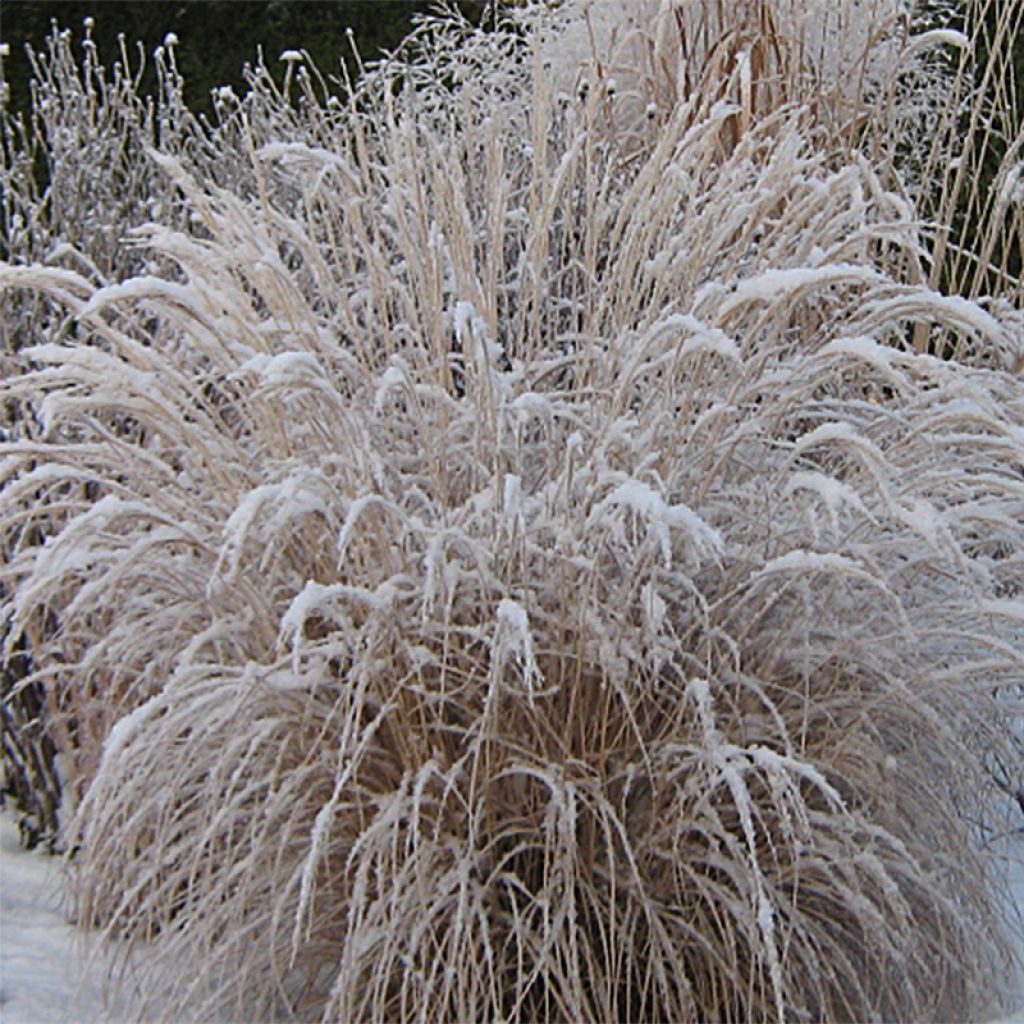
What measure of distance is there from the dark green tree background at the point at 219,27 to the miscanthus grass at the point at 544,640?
17.8 feet

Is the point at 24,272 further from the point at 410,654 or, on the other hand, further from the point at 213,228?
the point at 410,654

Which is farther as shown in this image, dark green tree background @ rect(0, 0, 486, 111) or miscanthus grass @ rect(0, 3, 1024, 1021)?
dark green tree background @ rect(0, 0, 486, 111)

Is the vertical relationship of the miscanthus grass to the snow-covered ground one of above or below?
above

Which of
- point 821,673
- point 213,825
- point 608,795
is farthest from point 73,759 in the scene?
point 821,673

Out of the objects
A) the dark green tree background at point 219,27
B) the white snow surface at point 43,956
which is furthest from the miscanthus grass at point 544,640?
the dark green tree background at point 219,27

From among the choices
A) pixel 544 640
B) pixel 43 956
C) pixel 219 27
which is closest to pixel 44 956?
pixel 43 956

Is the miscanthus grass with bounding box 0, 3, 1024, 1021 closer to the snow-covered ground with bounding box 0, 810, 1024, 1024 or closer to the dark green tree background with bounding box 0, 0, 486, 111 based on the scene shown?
the snow-covered ground with bounding box 0, 810, 1024, 1024

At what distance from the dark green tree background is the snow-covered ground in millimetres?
5330

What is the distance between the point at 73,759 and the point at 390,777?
96cm

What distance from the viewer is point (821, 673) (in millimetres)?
2094

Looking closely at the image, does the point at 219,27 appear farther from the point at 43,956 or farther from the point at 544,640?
the point at 544,640

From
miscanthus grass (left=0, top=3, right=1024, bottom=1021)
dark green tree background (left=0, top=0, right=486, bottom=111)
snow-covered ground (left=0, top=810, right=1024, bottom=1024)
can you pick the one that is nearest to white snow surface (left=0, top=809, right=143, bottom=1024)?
snow-covered ground (left=0, top=810, right=1024, bottom=1024)

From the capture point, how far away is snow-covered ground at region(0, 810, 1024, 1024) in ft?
7.31

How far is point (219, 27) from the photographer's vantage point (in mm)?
7445
